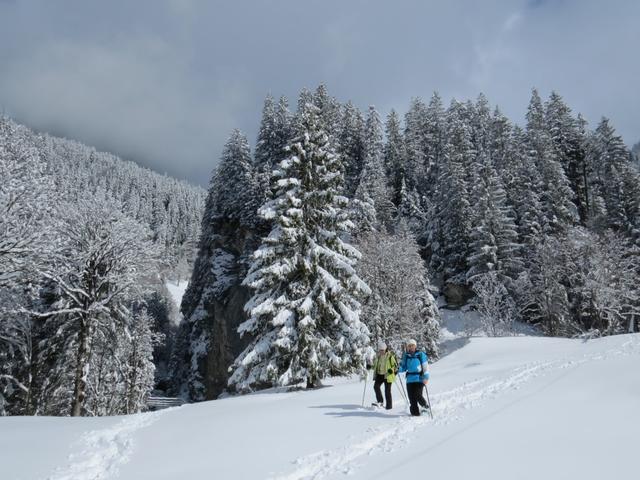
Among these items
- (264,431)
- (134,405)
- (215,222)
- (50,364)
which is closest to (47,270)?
(50,364)

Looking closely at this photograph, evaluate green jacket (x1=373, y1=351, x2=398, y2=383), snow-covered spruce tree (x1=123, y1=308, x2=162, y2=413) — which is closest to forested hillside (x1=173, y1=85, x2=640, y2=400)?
green jacket (x1=373, y1=351, x2=398, y2=383)

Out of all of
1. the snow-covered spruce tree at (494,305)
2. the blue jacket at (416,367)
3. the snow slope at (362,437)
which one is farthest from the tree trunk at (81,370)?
the snow-covered spruce tree at (494,305)

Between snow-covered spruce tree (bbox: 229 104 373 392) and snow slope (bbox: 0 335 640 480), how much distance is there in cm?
215

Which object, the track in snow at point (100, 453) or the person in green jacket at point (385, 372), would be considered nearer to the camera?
the track in snow at point (100, 453)

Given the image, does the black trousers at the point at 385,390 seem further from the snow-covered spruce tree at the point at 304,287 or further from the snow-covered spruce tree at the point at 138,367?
the snow-covered spruce tree at the point at 138,367

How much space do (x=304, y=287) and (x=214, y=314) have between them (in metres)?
36.5

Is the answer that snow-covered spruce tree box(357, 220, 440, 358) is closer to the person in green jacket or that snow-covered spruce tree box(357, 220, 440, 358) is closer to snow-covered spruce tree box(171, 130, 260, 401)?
the person in green jacket

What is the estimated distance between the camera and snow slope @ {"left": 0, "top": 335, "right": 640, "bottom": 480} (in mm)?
6375

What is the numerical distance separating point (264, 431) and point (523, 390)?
7888mm

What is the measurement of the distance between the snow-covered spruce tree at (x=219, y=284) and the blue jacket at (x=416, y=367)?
3751cm

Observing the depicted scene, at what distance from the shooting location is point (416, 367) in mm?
10992

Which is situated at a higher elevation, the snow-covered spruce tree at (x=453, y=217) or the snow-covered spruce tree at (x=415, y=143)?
the snow-covered spruce tree at (x=415, y=143)

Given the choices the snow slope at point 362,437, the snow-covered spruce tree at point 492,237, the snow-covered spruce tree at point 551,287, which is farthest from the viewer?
the snow-covered spruce tree at point 492,237

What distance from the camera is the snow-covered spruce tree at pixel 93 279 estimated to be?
64.3 feet
